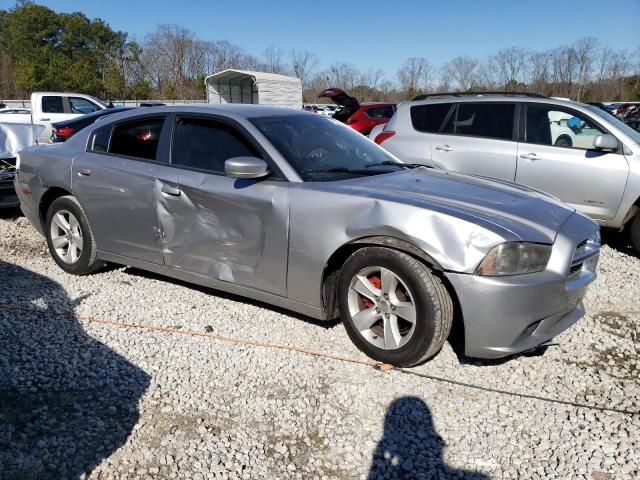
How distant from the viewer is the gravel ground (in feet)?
8.09

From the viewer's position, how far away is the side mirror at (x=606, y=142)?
18.4 ft

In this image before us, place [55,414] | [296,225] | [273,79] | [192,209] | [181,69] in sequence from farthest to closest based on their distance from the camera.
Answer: [181,69], [273,79], [192,209], [296,225], [55,414]

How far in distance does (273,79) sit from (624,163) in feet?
99.5

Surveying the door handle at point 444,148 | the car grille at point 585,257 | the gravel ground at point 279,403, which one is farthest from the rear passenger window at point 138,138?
the door handle at point 444,148

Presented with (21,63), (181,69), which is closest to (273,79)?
(181,69)

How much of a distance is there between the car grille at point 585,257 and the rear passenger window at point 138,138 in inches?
125

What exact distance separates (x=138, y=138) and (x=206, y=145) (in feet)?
2.62

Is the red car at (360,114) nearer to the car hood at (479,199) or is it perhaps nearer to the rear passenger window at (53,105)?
the rear passenger window at (53,105)

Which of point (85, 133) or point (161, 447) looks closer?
point (161, 447)

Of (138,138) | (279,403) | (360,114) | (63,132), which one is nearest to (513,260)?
(279,403)

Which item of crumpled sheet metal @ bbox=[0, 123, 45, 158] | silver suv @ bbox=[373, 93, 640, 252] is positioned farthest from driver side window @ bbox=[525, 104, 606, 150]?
crumpled sheet metal @ bbox=[0, 123, 45, 158]

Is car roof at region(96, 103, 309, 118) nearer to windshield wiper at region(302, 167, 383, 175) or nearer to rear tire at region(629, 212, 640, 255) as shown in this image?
windshield wiper at region(302, 167, 383, 175)

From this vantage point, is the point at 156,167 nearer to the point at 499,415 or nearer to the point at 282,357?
the point at 282,357

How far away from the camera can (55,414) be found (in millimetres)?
2785
